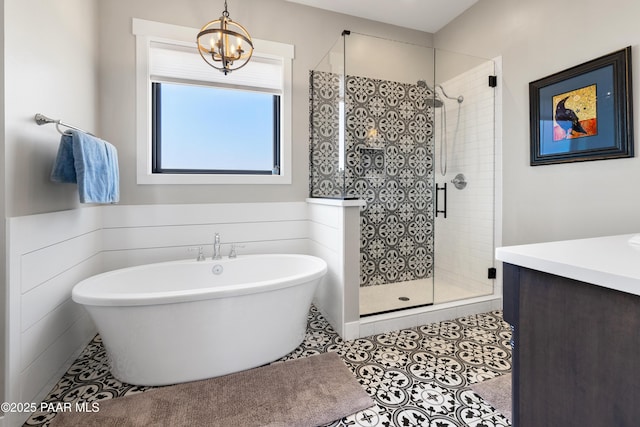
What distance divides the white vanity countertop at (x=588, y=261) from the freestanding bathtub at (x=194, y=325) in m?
1.32

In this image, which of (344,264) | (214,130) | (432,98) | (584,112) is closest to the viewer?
(584,112)

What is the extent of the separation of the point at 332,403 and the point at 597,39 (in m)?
2.80

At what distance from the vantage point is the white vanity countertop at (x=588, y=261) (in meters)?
0.60

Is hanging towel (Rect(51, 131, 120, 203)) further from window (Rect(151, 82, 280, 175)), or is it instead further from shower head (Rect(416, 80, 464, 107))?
shower head (Rect(416, 80, 464, 107))

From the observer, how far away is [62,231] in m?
1.76

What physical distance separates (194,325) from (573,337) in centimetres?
164

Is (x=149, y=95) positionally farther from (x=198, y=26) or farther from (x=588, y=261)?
(x=588, y=261)

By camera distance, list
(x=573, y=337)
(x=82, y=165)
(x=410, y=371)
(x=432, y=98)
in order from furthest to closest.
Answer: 1. (x=432, y=98)
2. (x=410, y=371)
3. (x=82, y=165)
4. (x=573, y=337)

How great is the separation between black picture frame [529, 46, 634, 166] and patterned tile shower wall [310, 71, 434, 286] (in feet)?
2.85

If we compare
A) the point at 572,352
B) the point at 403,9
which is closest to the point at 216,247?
the point at 572,352

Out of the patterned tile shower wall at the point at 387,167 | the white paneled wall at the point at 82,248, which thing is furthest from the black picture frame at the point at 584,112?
the white paneled wall at the point at 82,248

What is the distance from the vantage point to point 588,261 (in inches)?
28.1

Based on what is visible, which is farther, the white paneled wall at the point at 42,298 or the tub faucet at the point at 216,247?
the tub faucet at the point at 216,247

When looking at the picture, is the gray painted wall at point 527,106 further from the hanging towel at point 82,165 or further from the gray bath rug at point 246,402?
the hanging towel at point 82,165
